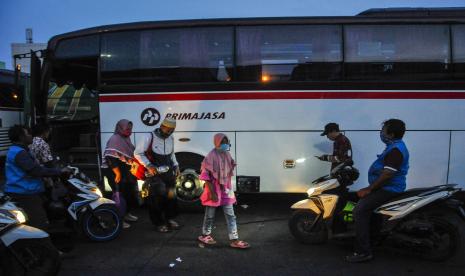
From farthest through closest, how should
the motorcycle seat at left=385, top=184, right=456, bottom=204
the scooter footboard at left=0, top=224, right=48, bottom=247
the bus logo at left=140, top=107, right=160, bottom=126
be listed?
the bus logo at left=140, top=107, right=160, bottom=126
the motorcycle seat at left=385, top=184, right=456, bottom=204
the scooter footboard at left=0, top=224, right=48, bottom=247

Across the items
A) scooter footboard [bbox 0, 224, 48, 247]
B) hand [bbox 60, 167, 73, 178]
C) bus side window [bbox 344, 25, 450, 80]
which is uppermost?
bus side window [bbox 344, 25, 450, 80]

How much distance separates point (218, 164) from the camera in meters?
5.57

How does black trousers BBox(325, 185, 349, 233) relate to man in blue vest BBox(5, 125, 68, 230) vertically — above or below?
below

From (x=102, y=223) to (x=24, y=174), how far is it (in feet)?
4.22

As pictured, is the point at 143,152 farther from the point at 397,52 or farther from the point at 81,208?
A: the point at 397,52

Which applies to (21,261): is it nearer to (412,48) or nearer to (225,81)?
(225,81)

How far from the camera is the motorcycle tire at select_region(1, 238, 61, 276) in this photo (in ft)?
13.6

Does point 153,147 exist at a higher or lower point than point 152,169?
higher

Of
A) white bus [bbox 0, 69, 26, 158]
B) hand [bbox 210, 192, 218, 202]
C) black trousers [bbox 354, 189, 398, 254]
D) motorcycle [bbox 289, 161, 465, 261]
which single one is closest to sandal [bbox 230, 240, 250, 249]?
hand [bbox 210, 192, 218, 202]

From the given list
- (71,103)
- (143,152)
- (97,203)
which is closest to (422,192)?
(143,152)

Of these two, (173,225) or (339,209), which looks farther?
(173,225)

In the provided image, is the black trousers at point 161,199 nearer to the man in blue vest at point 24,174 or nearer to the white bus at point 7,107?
the man in blue vest at point 24,174

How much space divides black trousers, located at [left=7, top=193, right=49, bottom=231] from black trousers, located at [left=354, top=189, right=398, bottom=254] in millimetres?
3626

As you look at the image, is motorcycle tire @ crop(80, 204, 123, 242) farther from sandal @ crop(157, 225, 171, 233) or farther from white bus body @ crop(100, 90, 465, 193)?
white bus body @ crop(100, 90, 465, 193)
